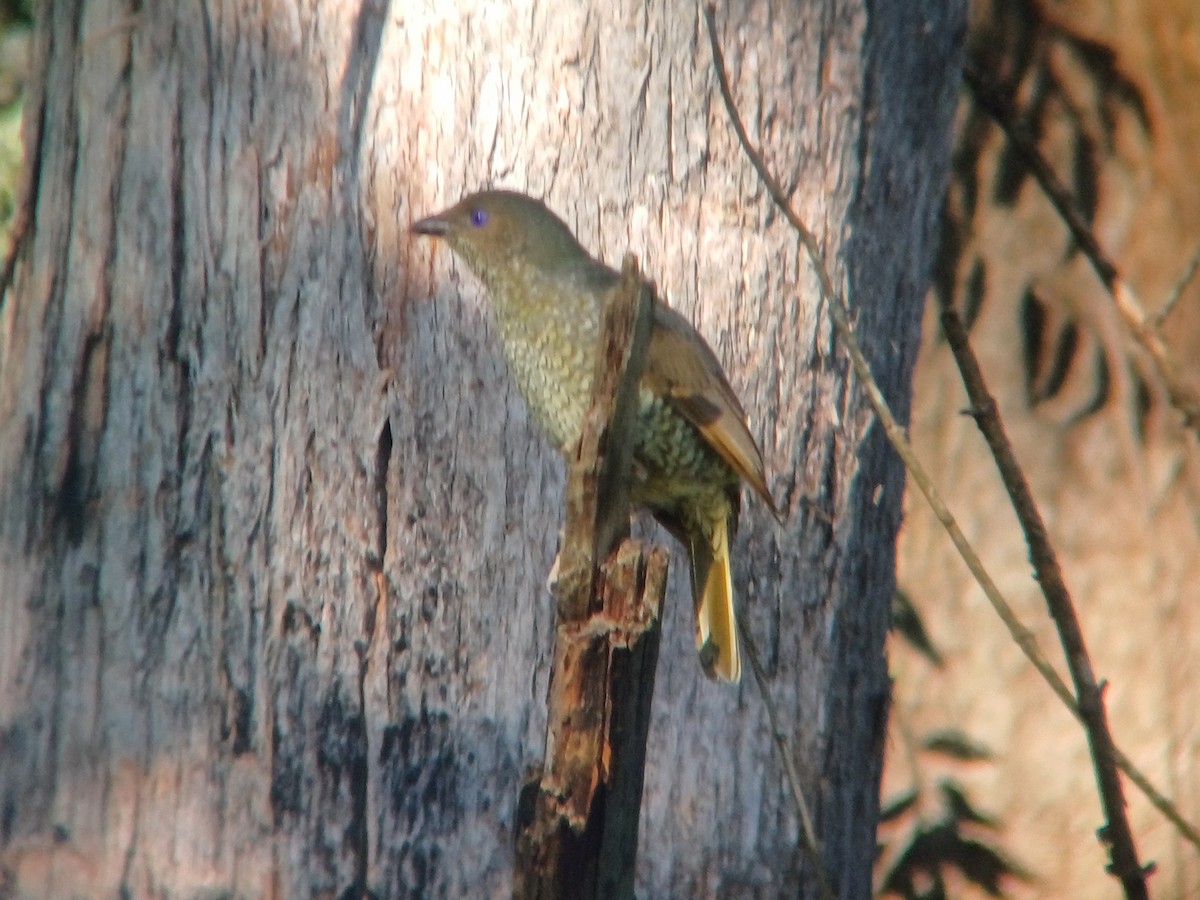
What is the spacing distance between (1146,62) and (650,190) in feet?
8.13

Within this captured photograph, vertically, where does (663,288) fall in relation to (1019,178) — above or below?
below

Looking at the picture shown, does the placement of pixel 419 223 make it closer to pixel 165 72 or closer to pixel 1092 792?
pixel 165 72

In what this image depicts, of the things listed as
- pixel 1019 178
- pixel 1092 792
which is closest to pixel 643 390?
pixel 1019 178

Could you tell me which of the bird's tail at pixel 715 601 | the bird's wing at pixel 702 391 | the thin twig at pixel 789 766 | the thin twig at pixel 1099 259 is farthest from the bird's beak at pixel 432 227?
the thin twig at pixel 1099 259

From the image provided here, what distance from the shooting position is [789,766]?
3.01 metres

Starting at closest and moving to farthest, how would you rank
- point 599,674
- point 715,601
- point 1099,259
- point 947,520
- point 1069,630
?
point 599,674
point 947,520
point 1069,630
point 715,601
point 1099,259

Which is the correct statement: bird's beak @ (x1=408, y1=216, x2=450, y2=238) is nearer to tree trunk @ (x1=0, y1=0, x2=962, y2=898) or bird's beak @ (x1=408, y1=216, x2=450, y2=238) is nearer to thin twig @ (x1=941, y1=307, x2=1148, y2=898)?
tree trunk @ (x1=0, y1=0, x2=962, y2=898)

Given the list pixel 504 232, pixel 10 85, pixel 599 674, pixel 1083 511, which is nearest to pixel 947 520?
pixel 599 674

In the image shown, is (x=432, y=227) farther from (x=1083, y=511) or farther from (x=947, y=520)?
(x=1083, y=511)

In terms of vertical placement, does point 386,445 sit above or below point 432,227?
below

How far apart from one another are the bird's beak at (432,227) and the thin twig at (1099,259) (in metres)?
1.70

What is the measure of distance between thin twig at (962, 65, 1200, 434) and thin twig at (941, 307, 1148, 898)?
2.15 ft

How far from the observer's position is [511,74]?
349 centimetres

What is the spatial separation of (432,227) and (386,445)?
0.52 metres
